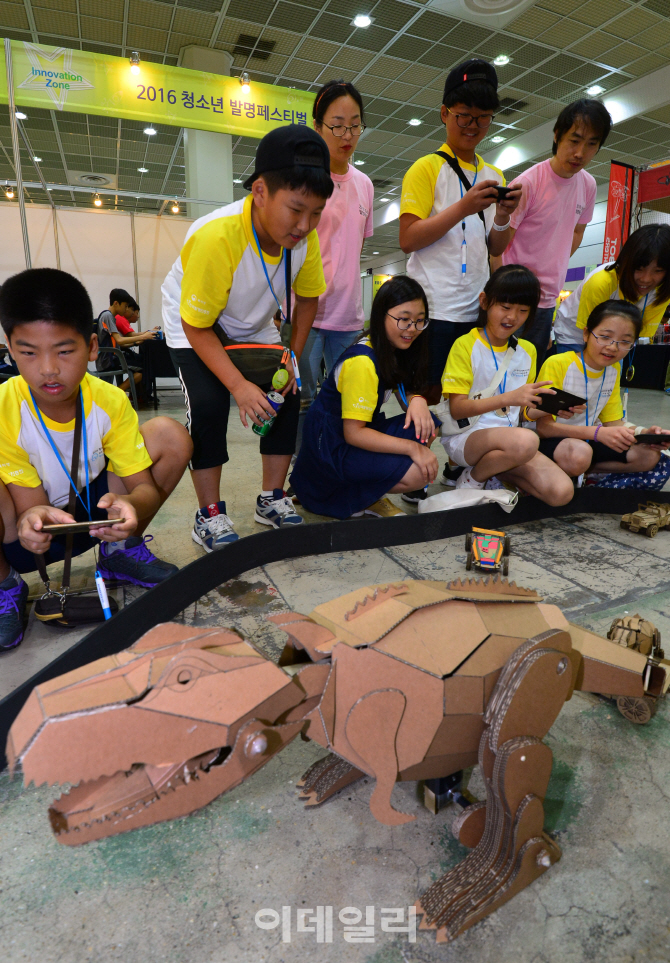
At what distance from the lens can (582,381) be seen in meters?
2.46

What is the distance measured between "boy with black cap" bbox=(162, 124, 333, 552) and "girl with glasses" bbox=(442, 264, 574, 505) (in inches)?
26.7

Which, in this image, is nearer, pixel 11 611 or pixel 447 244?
pixel 11 611

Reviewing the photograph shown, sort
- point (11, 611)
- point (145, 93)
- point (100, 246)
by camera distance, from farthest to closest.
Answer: point (100, 246) → point (145, 93) → point (11, 611)

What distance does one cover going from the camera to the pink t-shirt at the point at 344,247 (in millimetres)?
2305

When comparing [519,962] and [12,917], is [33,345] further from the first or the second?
[519,962]

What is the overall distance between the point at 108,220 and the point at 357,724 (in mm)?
7373

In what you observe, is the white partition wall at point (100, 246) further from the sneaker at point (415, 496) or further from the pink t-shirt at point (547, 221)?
the pink t-shirt at point (547, 221)

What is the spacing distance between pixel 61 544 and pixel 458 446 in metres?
1.62

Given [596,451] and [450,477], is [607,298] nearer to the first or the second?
[596,451]

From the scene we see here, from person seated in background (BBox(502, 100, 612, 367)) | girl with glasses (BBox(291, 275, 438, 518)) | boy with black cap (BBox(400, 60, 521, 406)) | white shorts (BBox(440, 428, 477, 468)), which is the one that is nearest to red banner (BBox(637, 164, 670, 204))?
person seated in background (BBox(502, 100, 612, 367))

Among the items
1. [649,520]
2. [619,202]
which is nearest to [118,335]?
[649,520]

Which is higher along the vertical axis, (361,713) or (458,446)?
(458,446)

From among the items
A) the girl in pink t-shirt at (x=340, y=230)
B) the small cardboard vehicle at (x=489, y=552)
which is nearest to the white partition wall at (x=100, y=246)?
the girl in pink t-shirt at (x=340, y=230)

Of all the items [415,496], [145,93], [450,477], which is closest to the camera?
[415,496]
